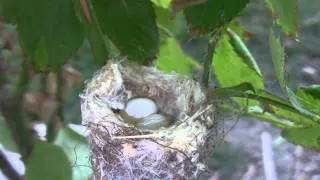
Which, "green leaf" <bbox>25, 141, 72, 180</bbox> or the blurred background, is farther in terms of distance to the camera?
the blurred background

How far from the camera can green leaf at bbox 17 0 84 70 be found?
49 centimetres

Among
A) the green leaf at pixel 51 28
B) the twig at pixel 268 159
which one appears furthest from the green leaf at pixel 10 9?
the twig at pixel 268 159

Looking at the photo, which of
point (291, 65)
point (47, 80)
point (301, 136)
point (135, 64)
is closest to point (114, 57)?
point (135, 64)

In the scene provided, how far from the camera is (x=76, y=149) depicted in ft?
2.36

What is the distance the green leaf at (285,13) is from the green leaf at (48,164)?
29 cm

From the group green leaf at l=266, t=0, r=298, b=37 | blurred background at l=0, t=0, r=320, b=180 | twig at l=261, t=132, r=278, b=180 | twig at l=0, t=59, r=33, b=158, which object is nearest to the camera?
green leaf at l=266, t=0, r=298, b=37

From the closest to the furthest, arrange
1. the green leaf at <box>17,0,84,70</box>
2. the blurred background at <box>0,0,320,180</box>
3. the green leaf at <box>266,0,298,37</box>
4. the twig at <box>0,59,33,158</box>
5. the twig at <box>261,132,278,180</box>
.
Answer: the green leaf at <box>266,0,298,37</box>
the green leaf at <box>17,0,84,70</box>
the twig at <box>0,59,33,158</box>
the twig at <box>261,132,278,180</box>
the blurred background at <box>0,0,320,180</box>

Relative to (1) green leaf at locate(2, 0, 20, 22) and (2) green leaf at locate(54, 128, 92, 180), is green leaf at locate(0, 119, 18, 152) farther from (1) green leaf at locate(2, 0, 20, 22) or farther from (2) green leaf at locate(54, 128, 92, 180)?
(1) green leaf at locate(2, 0, 20, 22)

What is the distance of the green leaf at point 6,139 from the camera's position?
2.42 ft

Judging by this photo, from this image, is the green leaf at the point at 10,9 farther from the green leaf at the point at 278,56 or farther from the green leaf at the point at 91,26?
the green leaf at the point at 278,56

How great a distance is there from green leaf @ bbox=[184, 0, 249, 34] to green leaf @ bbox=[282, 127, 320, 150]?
97mm

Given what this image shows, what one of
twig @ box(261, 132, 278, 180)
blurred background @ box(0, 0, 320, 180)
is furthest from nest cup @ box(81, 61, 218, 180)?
twig @ box(261, 132, 278, 180)

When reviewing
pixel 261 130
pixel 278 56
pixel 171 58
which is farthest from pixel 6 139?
pixel 261 130

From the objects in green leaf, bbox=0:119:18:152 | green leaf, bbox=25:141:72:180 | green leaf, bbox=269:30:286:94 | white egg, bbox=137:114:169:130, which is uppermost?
green leaf, bbox=269:30:286:94
